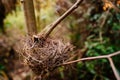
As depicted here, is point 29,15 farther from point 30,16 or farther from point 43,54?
point 43,54

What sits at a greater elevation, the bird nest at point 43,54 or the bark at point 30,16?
the bark at point 30,16

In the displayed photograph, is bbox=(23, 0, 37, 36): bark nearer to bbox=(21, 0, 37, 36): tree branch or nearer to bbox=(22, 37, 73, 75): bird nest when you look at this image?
bbox=(21, 0, 37, 36): tree branch

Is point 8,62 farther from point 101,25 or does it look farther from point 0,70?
point 101,25

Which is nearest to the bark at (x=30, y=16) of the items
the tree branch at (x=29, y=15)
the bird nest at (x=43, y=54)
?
the tree branch at (x=29, y=15)

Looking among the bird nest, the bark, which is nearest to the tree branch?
the bark

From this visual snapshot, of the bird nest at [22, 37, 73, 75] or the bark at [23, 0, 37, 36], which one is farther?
the bark at [23, 0, 37, 36]

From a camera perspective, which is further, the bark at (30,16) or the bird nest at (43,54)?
the bark at (30,16)

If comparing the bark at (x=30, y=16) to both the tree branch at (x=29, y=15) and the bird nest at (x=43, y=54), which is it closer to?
the tree branch at (x=29, y=15)

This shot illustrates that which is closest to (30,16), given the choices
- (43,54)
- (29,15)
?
(29,15)
